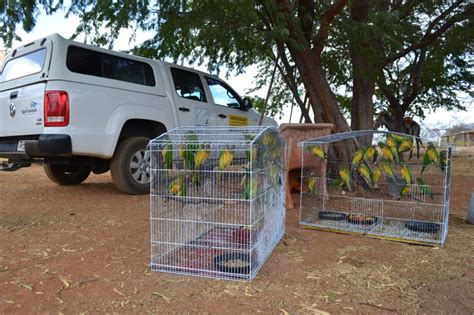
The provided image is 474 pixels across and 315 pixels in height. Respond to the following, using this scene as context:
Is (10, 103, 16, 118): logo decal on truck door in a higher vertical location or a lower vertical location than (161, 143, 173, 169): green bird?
higher

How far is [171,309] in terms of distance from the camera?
238cm

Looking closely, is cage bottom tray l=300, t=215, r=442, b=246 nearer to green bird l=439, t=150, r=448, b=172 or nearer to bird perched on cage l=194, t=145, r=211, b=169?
green bird l=439, t=150, r=448, b=172

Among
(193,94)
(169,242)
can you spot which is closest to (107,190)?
(193,94)

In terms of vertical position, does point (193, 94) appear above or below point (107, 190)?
above

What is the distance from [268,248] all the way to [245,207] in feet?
1.93

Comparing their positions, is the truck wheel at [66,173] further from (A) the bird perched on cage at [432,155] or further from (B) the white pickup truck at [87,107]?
(A) the bird perched on cage at [432,155]

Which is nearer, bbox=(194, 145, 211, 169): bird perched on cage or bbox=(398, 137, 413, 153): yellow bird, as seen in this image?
bbox=(194, 145, 211, 169): bird perched on cage

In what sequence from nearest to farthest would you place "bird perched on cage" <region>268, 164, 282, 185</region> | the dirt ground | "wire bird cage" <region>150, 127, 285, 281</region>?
the dirt ground, "wire bird cage" <region>150, 127, 285, 281</region>, "bird perched on cage" <region>268, 164, 282, 185</region>

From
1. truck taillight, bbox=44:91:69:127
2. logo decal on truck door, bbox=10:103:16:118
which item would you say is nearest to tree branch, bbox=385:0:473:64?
truck taillight, bbox=44:91:69:127

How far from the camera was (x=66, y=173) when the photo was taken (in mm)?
6859

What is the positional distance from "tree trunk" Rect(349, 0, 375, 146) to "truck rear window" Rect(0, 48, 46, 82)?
16.0 feet

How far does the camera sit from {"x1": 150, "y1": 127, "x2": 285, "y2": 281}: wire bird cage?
2924mm

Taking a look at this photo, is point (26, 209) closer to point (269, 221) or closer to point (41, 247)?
point (41, 247)

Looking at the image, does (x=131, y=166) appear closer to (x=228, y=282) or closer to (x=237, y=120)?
(x=237, y=120)
